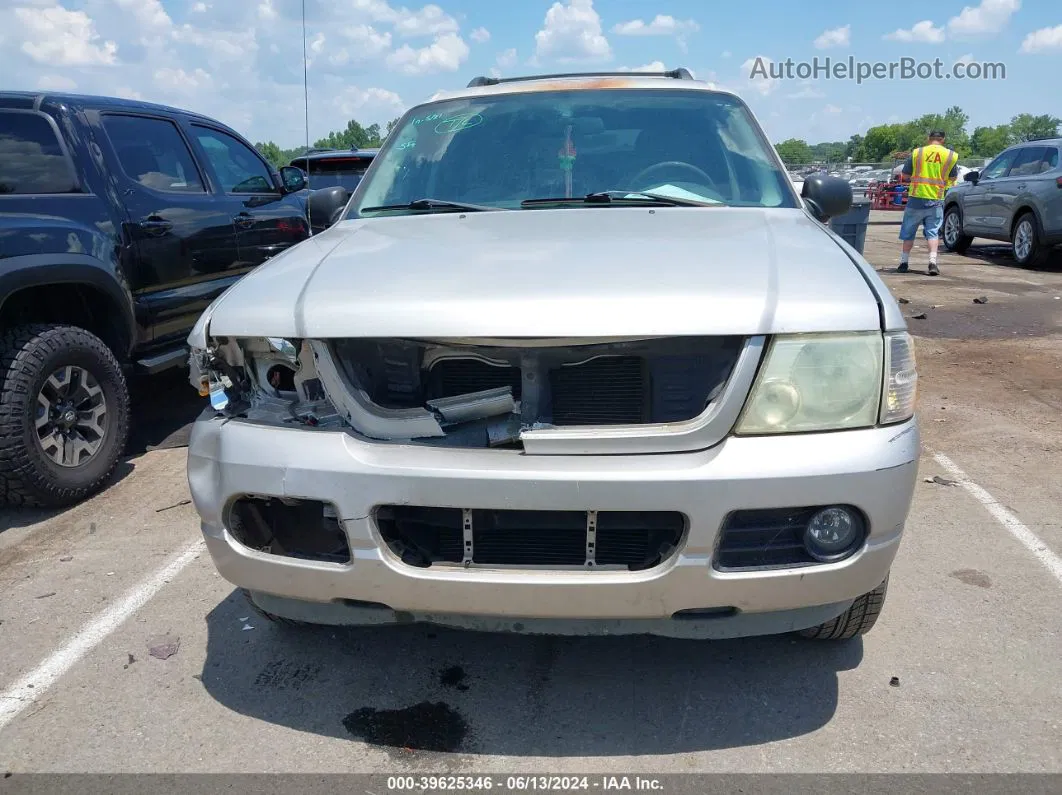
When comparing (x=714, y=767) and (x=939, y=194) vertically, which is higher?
(x=939, y=194)

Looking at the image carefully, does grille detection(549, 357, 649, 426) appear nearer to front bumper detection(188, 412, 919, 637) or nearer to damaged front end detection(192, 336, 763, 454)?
damaged front end detection(192, 336, 763, 454)

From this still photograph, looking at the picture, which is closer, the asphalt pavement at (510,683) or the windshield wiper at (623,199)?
the asphalt pavement at (510,683)

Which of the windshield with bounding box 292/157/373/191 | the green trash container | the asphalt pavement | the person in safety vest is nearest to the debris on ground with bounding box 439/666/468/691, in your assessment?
the asphalt pavement

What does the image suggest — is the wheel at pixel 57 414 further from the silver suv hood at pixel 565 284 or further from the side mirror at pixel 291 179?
the side mirror at pixel 291 179

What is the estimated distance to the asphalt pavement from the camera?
2471 millimetres

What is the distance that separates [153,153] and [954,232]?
1368 cm

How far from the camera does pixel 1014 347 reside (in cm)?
759

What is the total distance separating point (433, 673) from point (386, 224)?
5.41 feet

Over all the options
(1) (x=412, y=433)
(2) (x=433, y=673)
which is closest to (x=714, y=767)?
(2) (x=433, y=673)

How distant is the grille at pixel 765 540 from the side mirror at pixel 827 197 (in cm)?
192

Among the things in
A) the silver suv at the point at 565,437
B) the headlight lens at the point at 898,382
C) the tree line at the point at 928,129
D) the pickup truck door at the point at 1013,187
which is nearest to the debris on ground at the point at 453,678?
the silver suv at the point at 565,437

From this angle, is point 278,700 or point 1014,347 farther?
point 1014,347

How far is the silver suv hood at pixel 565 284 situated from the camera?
2244mm

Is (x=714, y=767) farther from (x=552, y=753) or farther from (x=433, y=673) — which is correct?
(x=433, y=673)
